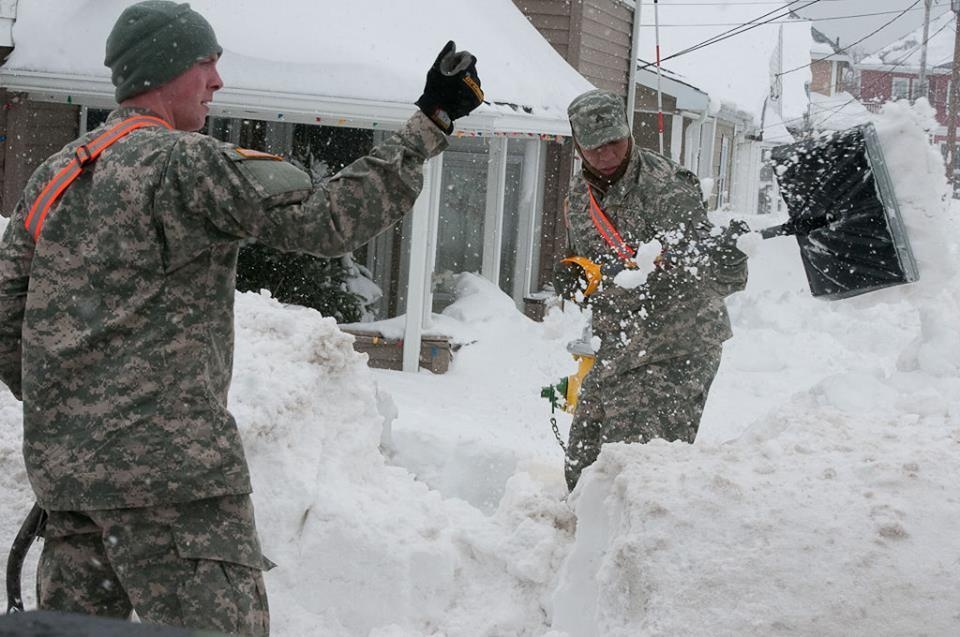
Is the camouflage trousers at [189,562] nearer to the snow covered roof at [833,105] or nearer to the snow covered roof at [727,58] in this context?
the snow covered roof at [727,58]

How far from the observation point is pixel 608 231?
4.80 metres

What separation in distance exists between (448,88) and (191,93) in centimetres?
61

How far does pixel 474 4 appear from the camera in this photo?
11.5m

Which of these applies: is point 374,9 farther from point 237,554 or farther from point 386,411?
point 237,554

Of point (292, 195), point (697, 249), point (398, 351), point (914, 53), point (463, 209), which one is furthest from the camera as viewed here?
point (914, 53)

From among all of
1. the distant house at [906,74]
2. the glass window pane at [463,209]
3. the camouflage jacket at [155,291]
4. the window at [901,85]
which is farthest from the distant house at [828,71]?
the camouflage jacket at [155,291]

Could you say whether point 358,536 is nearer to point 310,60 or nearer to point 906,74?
point 310,60

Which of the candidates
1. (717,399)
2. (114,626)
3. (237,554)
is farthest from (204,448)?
(717,399)

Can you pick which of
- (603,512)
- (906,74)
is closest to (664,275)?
(603,512)

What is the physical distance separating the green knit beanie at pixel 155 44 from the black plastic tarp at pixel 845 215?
263 cm

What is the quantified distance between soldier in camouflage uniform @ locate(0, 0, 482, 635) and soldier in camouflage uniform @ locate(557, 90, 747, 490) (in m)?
2.29

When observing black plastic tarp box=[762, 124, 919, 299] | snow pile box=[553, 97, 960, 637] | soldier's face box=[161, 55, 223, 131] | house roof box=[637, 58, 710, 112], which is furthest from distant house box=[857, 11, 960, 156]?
soldier's face box=[161, 55, 223, 131]

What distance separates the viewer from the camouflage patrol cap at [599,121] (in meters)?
4.61

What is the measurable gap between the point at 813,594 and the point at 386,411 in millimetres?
3511
